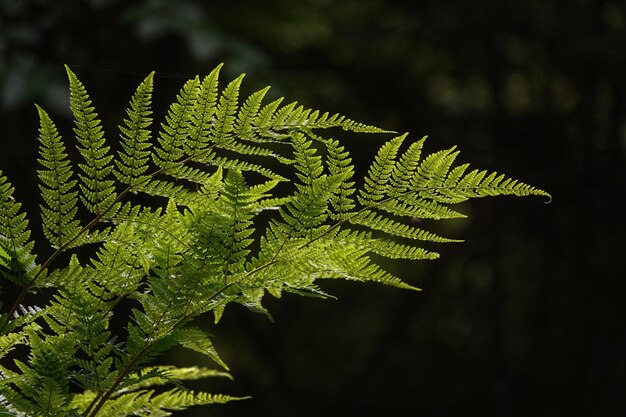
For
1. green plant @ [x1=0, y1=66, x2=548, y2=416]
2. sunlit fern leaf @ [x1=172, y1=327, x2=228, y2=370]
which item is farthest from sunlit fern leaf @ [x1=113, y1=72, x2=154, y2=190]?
sunlit fern leaf @ [x1=172, y1=327, x2=228, y2=370]

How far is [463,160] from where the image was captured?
2.97m

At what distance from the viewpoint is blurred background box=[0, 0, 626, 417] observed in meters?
2.81

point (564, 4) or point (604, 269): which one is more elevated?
point (564, 4)

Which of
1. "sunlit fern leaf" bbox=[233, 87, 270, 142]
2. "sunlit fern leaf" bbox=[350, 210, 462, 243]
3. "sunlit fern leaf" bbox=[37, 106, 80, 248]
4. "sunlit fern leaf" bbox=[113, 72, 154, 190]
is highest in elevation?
"sunlit fern leaf" bbox=[233, 87, 270, 142]

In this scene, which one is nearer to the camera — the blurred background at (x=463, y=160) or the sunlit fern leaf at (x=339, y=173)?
the sunlit fern leaf at (x=339, y=173)

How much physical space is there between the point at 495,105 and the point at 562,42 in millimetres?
406

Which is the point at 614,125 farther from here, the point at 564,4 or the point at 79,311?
the point at 79,311

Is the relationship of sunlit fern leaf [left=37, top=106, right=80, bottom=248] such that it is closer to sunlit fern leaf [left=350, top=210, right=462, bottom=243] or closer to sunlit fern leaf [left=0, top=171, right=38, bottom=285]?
sunlit fern leaf [left=0, top=171, right=38, bottom=285]

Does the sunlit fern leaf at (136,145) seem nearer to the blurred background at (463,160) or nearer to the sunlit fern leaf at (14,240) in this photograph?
the sunlit fern leaf at (14,240)

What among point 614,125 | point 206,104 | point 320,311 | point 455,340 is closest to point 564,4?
point 614,125

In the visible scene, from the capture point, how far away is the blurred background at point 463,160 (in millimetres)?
2809

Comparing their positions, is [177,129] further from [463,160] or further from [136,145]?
[463,160]

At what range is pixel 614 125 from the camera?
9.51 ft

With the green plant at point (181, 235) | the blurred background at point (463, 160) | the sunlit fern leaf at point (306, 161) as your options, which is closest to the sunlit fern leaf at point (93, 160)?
the green plant at point (181, 235)
